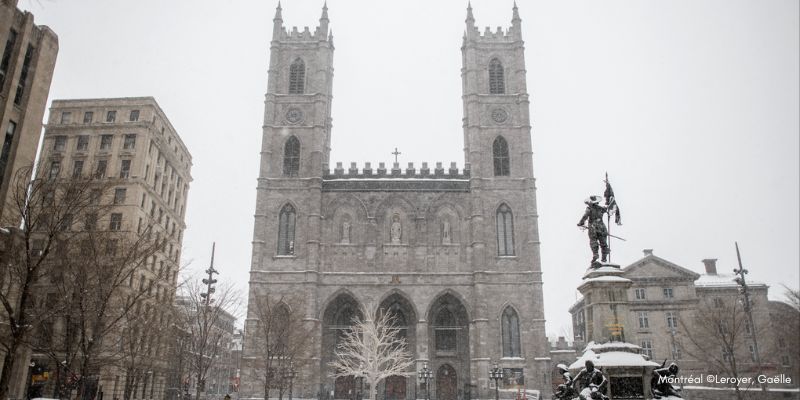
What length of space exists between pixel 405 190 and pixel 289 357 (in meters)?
15.6

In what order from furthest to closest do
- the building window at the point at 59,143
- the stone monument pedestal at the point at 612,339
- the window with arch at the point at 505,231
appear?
the window with arch at the point at 505,231
the building window at the point at 59,143
the stone monument pedestal at the point at 612,339

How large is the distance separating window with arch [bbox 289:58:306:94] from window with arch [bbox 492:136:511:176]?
16.3 meters

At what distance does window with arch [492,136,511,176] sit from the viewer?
45.5m

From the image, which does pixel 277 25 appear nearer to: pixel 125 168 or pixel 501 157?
pixel 125 168

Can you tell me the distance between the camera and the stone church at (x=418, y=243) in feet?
132

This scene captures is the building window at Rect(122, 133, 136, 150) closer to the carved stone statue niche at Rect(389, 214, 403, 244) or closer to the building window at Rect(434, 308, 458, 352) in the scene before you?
the carved stone statue niche at Rect(389, 214, 403, 244)

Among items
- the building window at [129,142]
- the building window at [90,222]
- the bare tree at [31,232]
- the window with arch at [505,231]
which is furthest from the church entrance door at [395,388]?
the building window at [90,222]

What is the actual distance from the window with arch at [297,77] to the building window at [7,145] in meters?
26.2

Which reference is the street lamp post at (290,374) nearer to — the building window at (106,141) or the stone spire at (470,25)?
the building window at (106,141)

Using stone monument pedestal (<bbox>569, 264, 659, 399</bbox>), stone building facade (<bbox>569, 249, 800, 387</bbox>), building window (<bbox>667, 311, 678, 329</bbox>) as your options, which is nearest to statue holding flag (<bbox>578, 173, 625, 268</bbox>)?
stone monument pedestal (<bbox>569, 264, 659, 399</bbox>)

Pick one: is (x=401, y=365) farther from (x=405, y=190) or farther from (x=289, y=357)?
(x=405, y=190)

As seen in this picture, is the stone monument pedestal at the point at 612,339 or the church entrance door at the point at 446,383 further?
the church entrance door at the point at 446,383

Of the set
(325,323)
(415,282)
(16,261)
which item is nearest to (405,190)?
(415,282)

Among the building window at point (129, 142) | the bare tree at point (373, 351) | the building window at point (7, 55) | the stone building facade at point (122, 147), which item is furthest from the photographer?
the building window at point (129, 142)
